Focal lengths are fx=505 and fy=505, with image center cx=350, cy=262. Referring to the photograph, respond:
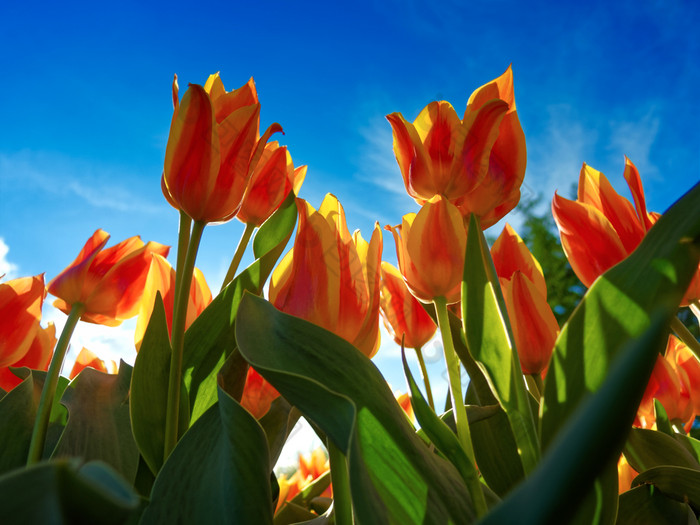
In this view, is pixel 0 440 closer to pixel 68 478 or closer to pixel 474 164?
pixel 68 478

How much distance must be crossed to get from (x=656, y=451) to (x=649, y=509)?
6 cm

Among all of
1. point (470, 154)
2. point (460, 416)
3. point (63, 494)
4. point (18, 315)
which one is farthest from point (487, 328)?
point (18, 315)

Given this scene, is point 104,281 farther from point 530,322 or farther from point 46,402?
point 530,322

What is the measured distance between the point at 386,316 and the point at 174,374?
0.91 feet

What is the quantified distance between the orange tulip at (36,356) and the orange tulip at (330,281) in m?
0.42

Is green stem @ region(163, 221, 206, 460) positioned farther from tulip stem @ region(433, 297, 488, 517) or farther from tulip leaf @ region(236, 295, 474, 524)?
tulip stem @ region(433, 297, 488, 517)

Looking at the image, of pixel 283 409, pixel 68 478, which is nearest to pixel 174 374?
pixel 283 409

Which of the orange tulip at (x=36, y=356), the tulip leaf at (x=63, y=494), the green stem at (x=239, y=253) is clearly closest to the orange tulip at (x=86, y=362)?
the orange tulip at (x=36, y=356)

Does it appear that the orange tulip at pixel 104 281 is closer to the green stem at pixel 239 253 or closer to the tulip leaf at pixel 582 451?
the green stem at pixel 239 253

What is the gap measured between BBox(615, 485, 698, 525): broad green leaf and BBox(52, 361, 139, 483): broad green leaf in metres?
0.41

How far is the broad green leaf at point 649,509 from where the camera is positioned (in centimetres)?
→ 41

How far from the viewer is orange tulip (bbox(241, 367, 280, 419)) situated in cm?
42

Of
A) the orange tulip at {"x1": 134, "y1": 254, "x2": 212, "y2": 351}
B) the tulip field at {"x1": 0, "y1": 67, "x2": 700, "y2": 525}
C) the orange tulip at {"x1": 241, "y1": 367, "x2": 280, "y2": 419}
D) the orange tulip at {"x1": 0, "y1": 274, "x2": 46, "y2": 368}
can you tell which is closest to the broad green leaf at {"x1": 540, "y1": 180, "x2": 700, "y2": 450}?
the tulip field at {"x1": 0, "y1": 67, "x2": 700, "y2": 525}

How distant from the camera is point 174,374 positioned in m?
0.37
